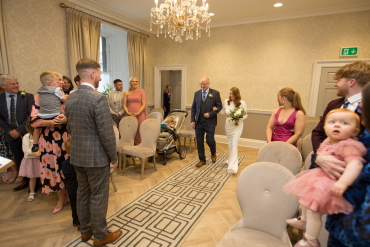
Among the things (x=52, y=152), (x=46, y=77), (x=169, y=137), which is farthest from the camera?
(x=169, y=137)

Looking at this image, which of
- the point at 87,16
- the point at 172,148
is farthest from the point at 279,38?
the point at 87,16

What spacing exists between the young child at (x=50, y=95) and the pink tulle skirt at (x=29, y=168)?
→ 0.96m

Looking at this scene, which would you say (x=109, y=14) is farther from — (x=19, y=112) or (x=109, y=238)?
(x=109, y=238)

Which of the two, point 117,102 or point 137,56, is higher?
point 137,56

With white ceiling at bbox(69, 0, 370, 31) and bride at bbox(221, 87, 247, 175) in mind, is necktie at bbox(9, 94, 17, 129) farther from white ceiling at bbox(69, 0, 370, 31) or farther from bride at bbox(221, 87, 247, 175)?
bride at bbox(221, 87, 247, 175)

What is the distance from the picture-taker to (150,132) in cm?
362

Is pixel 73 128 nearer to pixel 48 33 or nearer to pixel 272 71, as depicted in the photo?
pixel 48 33

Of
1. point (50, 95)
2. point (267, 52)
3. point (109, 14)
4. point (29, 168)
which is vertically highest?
point (109, 14)

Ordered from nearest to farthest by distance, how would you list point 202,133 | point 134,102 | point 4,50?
point 4,50 < point 202,133 < point 134,102

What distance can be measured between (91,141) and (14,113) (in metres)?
2.21

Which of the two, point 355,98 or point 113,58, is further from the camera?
point 113,58

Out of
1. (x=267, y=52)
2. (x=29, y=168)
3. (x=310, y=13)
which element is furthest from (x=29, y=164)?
(x=310, y=13)

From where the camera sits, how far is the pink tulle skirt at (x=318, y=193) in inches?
33.0

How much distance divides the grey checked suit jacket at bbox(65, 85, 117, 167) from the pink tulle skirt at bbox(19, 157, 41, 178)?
1.54 meters
